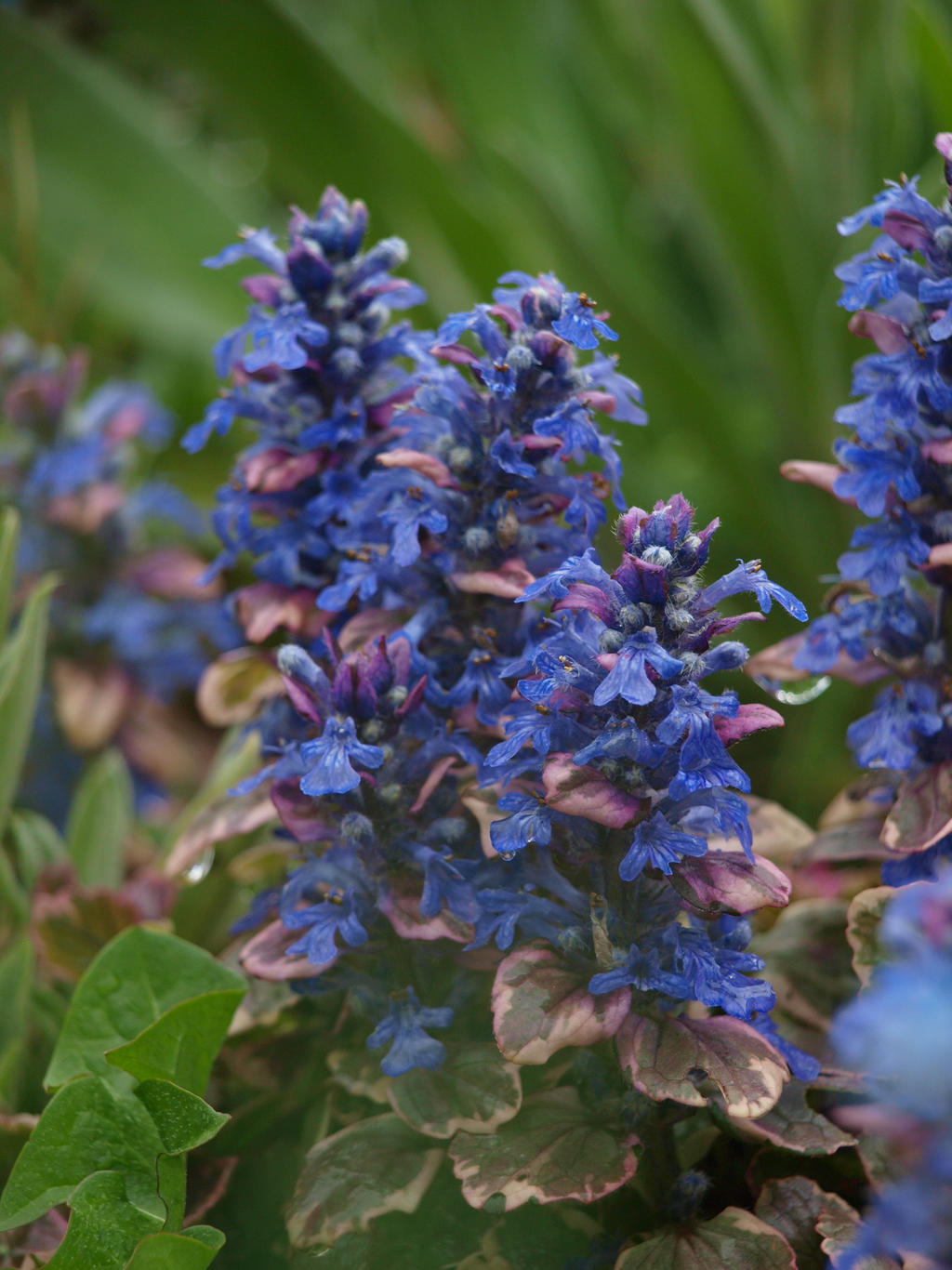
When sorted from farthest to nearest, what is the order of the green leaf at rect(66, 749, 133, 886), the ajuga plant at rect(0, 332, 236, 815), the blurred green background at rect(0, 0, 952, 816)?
1. the blurred green background at rect(0, 0, 952, 816)
2. the ajuga plant at rect(0, 332, 236, 815)
3. the green leaf at rect(66, 749, 133, 886)

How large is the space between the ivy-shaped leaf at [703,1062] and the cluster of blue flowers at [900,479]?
0.18 metres

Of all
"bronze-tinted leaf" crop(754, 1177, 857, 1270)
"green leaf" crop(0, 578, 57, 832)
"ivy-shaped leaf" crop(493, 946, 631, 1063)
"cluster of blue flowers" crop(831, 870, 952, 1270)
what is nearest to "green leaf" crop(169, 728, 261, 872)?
"green leaf" crop(0, 578, 57, 832)

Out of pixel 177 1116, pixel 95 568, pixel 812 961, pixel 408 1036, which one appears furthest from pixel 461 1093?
pixel 95 568

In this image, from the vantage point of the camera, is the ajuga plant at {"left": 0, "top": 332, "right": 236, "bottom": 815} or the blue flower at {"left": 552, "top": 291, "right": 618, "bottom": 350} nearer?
→ the blue flower at {"left": 552, "top": 291, "right": 618, "bottom": 350}

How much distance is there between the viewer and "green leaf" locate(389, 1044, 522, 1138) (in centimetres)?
59

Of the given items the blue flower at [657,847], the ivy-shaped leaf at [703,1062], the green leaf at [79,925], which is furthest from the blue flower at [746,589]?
the green leaf at [79,925]

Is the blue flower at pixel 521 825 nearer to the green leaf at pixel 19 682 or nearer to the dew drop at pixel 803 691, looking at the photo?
the dew drop at pixel 803 691

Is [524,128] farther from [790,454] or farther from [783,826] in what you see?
[783,826]

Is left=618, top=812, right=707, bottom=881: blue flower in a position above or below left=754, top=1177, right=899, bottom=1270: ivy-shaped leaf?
above

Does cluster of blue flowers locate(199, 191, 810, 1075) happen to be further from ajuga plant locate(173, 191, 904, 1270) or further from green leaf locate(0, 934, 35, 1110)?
green leaf locate(0, 934, 35, 1110)

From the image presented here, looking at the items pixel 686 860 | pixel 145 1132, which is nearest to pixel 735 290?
pixel 686 860

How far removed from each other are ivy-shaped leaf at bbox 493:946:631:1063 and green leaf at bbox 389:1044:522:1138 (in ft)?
0.18

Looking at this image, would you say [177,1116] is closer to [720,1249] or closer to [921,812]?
[720,1249]

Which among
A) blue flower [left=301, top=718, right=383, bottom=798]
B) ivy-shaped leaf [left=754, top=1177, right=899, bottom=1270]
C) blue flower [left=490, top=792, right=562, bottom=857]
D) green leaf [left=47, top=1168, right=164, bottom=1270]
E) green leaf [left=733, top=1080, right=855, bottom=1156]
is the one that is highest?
blue flower [left=301, top=718, right=383, bottom=798]
